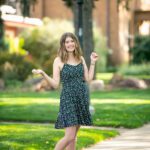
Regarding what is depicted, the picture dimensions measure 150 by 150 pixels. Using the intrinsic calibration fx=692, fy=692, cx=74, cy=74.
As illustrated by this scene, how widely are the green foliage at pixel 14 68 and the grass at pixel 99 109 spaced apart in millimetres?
5044

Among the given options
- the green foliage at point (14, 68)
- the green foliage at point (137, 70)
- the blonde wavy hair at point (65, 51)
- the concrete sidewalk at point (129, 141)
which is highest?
the blonde wavy hair at point (65, 51)

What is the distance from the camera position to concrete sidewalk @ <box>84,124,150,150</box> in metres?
11.3

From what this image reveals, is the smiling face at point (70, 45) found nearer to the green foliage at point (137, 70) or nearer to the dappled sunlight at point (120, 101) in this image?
the dappled sunlight at point (120, 101)

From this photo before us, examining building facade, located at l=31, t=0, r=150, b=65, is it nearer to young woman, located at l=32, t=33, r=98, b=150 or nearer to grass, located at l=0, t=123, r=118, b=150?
grass, located at l=0, t=123, r=118, b=150

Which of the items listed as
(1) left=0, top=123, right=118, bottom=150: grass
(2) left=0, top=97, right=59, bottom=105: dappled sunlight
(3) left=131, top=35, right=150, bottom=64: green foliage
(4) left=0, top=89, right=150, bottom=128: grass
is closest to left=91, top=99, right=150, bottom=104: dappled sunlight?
(4) left=0, top=89, right=150, bottom=128: grass

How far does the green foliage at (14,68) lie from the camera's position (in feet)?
96.4

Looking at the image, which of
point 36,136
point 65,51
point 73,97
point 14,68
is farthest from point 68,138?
point 14,68

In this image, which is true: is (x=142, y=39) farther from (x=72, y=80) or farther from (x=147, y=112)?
(x=72, y=80)

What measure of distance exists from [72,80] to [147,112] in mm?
8878

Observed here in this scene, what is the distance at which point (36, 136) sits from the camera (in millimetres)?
12180

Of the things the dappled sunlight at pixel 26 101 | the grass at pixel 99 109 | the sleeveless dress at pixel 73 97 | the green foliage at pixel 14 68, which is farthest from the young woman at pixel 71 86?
the green foliage at pixel 14 68

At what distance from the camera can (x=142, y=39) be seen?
140 ft

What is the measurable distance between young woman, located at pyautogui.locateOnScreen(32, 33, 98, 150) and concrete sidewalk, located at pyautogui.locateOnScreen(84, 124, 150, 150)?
2.16 metres

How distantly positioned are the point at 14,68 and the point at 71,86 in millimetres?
20522
